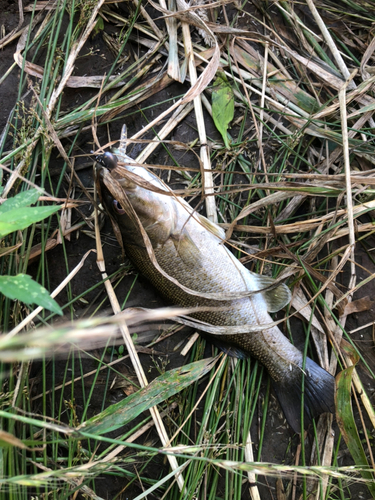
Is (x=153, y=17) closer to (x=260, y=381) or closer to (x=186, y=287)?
(x=186, y=287)

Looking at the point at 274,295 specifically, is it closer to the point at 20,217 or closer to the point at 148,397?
the point at 148,397

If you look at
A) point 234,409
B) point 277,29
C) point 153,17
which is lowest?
point 234,409

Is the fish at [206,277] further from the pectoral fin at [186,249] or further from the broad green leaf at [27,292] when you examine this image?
the broad green leaf at [27,292]

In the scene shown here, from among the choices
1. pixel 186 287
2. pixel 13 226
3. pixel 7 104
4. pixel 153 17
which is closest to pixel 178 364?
pixel 186 287

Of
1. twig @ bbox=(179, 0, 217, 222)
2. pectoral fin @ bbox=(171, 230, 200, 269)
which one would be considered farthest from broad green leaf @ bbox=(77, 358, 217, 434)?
twig @ bbox=(179, 0, 217, 222)

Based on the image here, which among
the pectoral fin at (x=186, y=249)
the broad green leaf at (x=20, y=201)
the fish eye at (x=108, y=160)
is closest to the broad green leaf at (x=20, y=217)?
the broad green leaf at (x=20, y=201)

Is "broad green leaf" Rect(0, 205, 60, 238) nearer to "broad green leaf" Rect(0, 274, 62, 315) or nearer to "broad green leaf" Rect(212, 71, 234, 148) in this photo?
"broad green leaf" Rect(0, 274, 62, 315)
